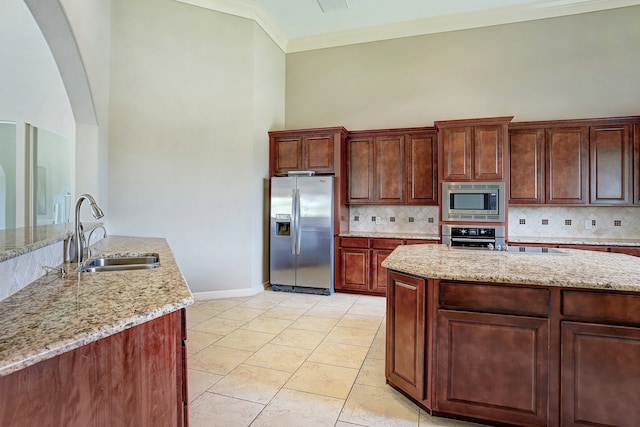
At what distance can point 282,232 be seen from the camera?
194 inches

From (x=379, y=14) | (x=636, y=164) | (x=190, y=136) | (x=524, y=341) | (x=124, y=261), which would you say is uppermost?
(x=379, y=14)

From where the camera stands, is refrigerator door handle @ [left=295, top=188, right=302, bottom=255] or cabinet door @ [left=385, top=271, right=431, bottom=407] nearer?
cabinet door @ [left=385, top=271, right=431, bottom=407]

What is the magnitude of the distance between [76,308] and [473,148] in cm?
439

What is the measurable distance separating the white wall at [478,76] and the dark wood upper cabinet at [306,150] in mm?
651

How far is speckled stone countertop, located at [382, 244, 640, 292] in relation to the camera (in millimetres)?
1695

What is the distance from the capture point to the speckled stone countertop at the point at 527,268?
1695mm

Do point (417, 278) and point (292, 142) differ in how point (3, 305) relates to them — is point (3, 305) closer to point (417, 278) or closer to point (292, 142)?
point (417, 278)

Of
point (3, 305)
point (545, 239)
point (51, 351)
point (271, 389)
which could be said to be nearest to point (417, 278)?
point (271, 389)

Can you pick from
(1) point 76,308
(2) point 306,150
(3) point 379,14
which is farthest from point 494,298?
(3) point 379,14

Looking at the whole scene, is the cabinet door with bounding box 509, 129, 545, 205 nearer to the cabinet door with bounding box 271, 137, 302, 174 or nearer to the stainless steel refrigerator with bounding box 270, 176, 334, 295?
the stainless steel refrigerator with bounding box 270, 176, 334, 295

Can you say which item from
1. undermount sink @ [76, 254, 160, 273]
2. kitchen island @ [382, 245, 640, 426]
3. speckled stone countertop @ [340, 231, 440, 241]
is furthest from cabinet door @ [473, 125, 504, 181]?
undermount sink @ [76, 254, 160, 273]

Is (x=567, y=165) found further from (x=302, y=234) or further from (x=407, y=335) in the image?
(x=407, y=335)

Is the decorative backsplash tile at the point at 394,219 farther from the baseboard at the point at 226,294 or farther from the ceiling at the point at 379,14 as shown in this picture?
the ceiling at the point at 379,14

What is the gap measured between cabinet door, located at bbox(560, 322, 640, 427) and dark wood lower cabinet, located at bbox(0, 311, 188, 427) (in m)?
1.88
